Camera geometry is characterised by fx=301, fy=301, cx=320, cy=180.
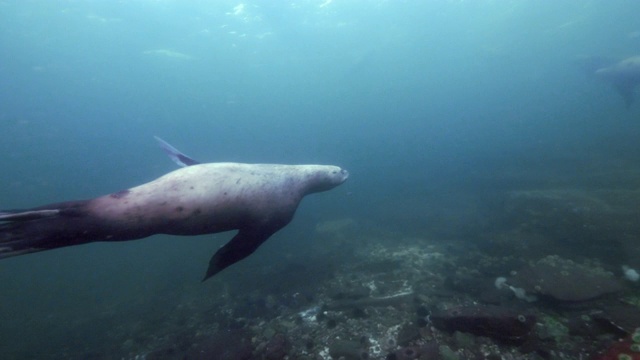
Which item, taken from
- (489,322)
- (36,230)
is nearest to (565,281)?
(489,322)

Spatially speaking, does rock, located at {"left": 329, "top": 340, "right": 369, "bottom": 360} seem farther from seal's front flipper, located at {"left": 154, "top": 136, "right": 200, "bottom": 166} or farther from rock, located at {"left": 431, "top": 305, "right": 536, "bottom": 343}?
seal's front flipper, located at {"left": 154, "top": 136, "right": 200, "bottom": 166}

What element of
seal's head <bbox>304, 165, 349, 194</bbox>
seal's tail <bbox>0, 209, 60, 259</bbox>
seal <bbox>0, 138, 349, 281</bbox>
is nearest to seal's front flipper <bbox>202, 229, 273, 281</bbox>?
seal <bbox>0, 138, 349, 281</bbox>

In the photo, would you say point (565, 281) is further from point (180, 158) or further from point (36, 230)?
point (36, 230)

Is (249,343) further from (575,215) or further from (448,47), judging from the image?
(448,47)

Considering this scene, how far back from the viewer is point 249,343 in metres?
5.51

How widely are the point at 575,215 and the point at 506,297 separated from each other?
17.7 ft

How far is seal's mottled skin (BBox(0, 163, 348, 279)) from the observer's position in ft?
7.89

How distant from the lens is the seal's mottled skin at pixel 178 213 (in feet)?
7.89

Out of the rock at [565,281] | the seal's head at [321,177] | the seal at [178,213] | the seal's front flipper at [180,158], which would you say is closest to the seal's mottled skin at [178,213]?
the seal at [178,213]

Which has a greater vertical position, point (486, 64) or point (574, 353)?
point (486, 64)

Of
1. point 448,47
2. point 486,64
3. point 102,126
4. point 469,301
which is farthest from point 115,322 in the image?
point 486,64

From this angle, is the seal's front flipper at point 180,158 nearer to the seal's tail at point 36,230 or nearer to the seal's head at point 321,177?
the seal's head at point 321,177

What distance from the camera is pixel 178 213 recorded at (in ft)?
9.39

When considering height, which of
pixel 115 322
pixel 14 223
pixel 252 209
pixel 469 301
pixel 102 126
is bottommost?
pixel 115 322
